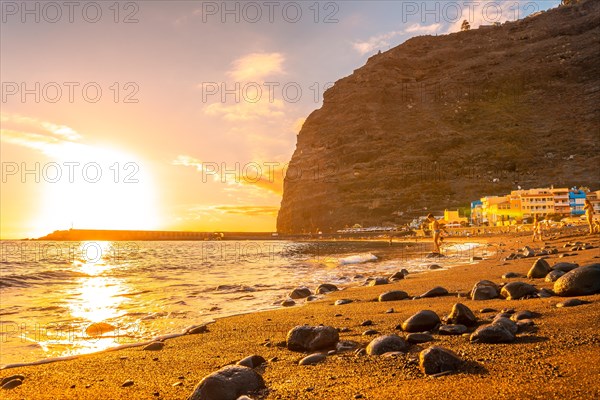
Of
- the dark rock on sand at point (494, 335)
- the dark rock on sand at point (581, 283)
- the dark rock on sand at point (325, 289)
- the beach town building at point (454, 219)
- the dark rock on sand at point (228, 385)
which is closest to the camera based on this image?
the dark rock on sand at point (228, 385)

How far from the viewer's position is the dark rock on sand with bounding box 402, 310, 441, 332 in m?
6.19

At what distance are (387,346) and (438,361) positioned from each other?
3.65ft

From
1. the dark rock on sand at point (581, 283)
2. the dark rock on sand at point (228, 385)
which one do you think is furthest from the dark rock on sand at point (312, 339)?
the dark rock on sand at point (581, 283)

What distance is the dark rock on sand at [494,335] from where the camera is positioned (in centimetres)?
499

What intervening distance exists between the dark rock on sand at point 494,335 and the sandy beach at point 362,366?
10cm

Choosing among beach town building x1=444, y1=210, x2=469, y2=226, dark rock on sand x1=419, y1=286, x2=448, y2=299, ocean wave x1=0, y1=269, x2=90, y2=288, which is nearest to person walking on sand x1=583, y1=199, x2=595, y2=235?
dark rock on sand x1=419, y1=286, x2=448, y2=299

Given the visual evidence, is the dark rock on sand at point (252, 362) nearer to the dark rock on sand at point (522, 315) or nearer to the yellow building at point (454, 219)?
the dark rock on sand at point (522, 315)

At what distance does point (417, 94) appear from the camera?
17325 cm

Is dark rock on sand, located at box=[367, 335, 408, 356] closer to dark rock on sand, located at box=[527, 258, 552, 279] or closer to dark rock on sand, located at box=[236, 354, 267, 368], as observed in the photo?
dark rock on sand, located at box=[236, 354, 267, 368]

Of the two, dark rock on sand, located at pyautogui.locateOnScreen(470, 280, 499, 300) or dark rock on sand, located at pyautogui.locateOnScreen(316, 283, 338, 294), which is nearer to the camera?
dark rock on sand, located at pyautogui.locateOnScreen(470, 280, 499, 300)

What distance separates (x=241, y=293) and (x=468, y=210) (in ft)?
349

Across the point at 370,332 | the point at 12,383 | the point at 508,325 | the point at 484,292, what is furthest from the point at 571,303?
the point at 12,383

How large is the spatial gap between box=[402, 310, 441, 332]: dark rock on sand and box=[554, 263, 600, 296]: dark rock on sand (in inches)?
108

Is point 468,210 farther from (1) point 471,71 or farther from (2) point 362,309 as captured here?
(2) point 362,309
